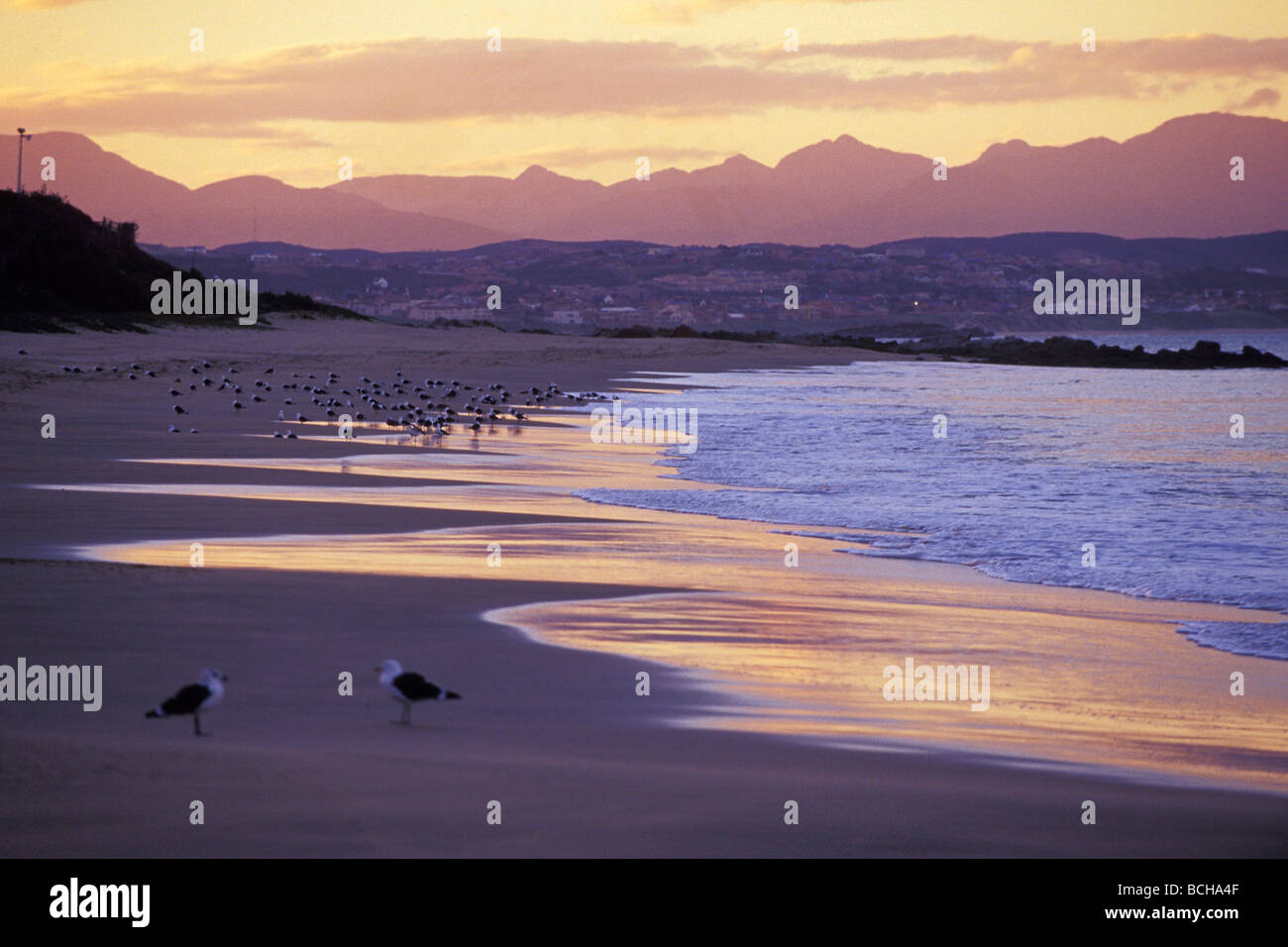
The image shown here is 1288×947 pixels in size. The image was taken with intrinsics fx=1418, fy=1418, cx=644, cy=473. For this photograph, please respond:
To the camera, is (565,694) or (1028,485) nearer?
(565,694)

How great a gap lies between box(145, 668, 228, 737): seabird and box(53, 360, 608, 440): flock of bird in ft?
44.8

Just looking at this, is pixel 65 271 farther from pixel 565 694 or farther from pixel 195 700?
pixel 195 700

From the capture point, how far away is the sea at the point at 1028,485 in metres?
10.9

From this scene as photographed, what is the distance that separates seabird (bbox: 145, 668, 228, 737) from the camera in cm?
522

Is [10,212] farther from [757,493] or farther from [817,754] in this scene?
[817,754]

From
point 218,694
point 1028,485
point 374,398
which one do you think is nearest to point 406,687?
point 218,694

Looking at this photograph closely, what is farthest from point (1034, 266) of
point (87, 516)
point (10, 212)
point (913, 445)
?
point (87, 516)

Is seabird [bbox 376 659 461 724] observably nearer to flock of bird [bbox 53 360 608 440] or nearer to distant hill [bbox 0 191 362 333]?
flock of bird [bbox 53 360 608 440]

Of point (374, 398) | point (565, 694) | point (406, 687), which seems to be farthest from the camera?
point (374, 398)

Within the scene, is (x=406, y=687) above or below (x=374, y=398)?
below

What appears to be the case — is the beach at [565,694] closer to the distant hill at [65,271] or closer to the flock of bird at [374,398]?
the flock of bird at [374,398]

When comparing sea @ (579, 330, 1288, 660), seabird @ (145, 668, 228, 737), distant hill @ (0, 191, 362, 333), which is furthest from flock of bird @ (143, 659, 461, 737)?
distant hill @ (0, 191, 362, 333)

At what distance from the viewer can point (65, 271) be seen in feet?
137

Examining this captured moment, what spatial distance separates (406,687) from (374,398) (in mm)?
20612
